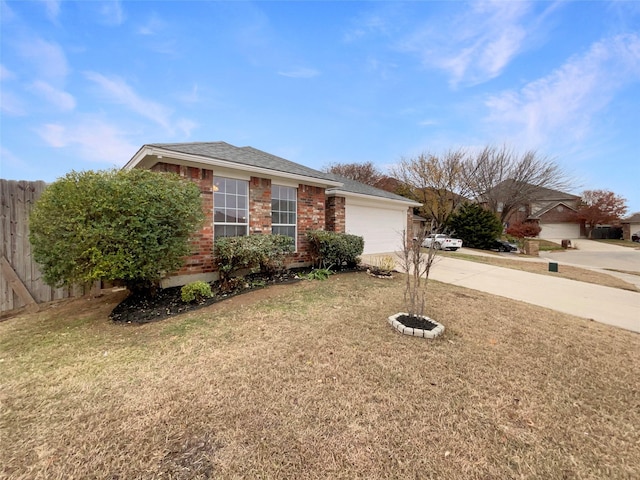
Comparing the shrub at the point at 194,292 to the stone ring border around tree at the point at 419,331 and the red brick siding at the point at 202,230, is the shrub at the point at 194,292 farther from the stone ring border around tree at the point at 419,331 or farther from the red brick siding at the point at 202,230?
the stone ring border around tree at the point at 419,331

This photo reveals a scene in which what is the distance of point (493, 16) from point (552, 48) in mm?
3209

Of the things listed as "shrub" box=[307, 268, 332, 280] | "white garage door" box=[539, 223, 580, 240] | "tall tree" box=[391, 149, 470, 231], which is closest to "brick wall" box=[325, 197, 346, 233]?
"shrub" box=[307, 268, 332, 280]

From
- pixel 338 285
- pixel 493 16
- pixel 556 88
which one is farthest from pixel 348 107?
pixel 338 285

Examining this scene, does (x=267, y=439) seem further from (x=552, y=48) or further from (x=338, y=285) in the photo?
(x=552, y=48)

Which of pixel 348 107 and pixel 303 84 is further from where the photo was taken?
pixel 348 107

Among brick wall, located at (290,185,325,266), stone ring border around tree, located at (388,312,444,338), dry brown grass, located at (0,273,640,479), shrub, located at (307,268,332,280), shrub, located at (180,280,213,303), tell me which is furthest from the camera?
brick wall, located at (290,185,325,266)

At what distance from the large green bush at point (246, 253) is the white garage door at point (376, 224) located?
4.63 metres

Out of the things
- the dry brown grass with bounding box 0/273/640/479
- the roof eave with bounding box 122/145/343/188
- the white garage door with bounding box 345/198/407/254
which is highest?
the roof eave with bounding box 122/145/343/188

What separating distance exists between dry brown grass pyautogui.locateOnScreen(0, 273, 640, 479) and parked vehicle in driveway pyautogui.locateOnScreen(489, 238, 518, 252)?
786 inches

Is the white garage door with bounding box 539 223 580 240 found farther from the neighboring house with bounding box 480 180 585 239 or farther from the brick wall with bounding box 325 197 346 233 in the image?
the brick wall with bounding box 325 197 346 233

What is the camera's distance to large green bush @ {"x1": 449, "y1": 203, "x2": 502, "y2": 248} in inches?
875

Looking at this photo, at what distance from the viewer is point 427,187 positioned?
25.4 m

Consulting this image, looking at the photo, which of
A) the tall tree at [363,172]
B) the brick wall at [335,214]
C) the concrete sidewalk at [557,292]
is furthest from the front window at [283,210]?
the tall tree at [363,172]

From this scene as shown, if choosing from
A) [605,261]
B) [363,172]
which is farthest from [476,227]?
[363,172]
